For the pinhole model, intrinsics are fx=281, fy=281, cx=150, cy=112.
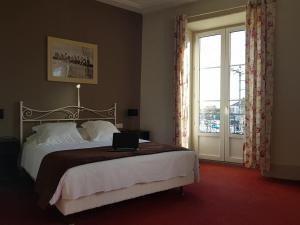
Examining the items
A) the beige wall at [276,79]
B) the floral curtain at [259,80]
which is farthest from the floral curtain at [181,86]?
the floral curtain at [259,80]

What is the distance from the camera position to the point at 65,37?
496 centimetres

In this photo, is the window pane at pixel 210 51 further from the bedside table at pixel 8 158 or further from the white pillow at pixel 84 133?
the bedside table at pixel 8 158

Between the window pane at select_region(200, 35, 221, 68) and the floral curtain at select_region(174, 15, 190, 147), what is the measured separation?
0.54 meters

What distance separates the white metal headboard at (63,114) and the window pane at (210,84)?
189cm

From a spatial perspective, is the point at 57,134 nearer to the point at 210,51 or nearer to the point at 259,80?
the point at 259,80

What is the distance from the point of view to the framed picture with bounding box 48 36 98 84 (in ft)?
15.7

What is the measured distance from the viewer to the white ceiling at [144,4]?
5562 millimetres

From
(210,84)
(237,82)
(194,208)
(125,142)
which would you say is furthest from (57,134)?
(237,82)

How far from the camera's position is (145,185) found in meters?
3.30

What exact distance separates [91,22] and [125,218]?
3786 millimetres

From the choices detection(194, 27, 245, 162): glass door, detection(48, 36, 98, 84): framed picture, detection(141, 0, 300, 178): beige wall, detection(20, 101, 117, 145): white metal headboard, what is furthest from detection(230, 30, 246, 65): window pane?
detection(48, 36, 98, 84): framed picture

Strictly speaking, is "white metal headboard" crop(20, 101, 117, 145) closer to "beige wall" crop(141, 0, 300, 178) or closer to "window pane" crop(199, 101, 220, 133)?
"beige wall" crop(141, 0, 300, 178)

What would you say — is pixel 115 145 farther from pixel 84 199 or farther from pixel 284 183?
pixel 284 183

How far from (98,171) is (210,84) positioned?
11.9 ft
